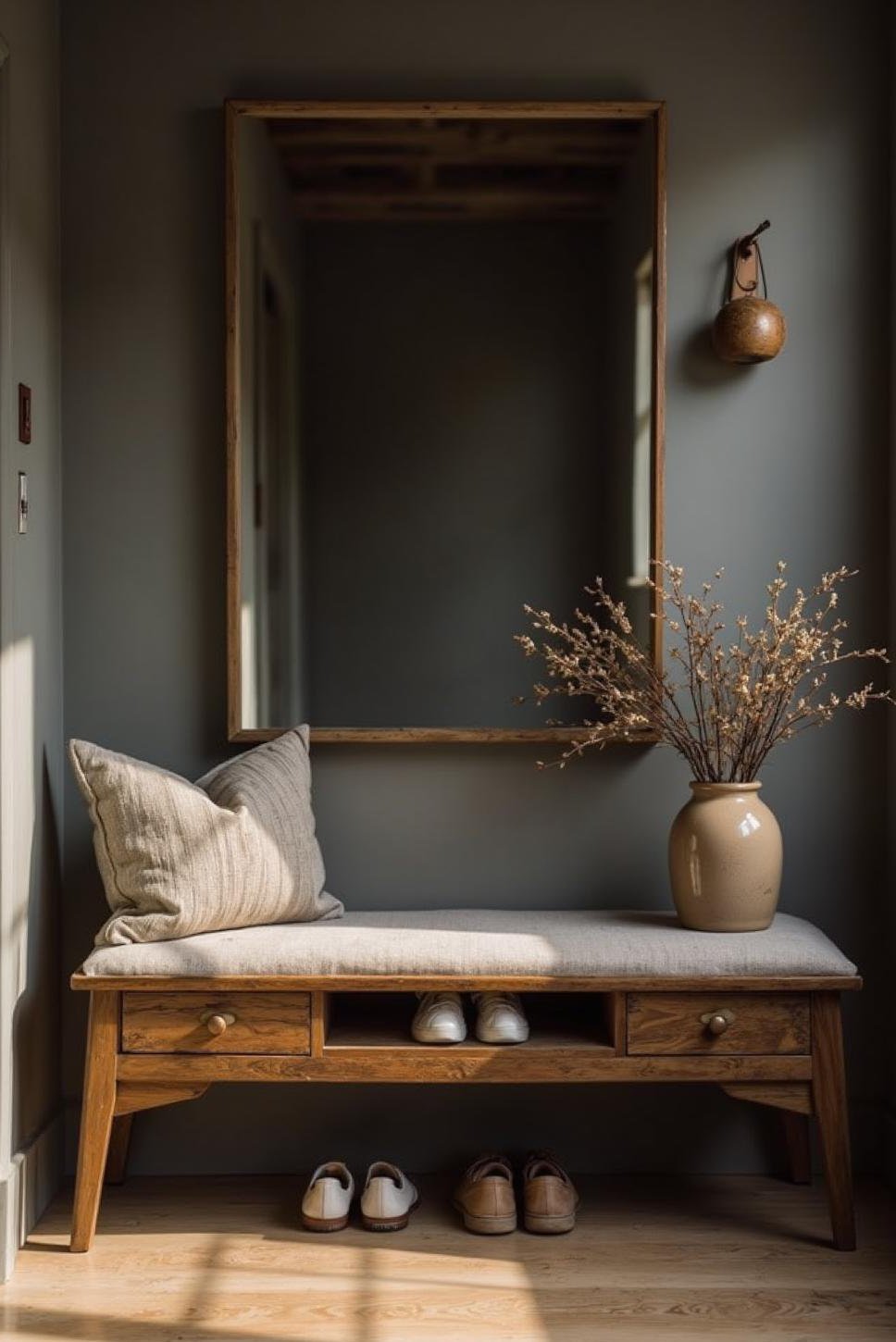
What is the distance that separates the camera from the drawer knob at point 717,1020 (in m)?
2.61

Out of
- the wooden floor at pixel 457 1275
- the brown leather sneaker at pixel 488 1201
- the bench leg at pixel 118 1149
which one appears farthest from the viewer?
the bench leg at pixel 118 1149

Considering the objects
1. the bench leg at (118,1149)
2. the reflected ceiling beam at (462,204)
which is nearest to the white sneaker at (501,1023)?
the bench leg at (118,1149)

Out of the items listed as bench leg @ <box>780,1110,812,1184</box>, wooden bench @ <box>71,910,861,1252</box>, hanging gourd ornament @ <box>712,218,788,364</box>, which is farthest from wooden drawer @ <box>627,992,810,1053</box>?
hanging gourd ornament @ <box>712,218,788,364</box>

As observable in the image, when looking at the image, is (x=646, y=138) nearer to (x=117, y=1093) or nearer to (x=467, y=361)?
(x=467, y=361)

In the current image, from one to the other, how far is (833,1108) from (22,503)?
1959 millimetres

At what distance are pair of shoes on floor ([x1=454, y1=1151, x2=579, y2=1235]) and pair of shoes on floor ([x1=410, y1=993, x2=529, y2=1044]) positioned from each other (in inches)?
12.6

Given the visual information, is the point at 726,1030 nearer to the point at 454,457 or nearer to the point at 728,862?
the point at 728,862

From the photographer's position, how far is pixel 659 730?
2.89m

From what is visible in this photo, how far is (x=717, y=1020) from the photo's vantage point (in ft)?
8.57

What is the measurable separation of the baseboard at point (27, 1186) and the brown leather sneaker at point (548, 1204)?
38.4 inches

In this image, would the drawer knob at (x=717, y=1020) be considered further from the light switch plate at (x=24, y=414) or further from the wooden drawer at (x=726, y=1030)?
the light switch plate at (x=24, y=414)

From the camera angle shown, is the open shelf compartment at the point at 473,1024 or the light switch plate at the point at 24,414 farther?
the light switch plate at the point at 24,414

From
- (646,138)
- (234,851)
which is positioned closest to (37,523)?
(234,851)

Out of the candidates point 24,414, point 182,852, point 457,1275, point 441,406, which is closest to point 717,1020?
point 457,1275
